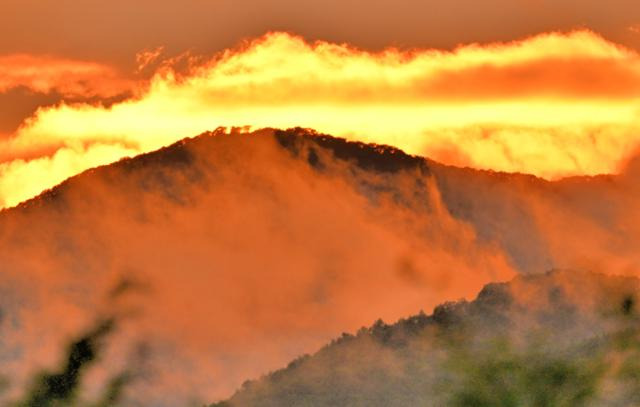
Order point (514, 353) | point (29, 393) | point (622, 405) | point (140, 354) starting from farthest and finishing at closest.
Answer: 1. point (622, 405)
2. point (514, 353)
3. point (29, 393)
4. point (140, 354)

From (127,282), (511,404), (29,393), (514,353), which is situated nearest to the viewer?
(127,282)

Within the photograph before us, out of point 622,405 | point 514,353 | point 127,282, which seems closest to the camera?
point 127,282

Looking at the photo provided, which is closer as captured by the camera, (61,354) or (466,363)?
(61,354)

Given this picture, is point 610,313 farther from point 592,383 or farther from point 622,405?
point 622,405

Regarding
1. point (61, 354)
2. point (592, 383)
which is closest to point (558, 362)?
point (592, 383)

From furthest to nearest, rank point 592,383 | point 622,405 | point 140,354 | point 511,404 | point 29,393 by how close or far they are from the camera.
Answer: point 622,405
point 592,383
point 511,404
point 29,393
point 140,354

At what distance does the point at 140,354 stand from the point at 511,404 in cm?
1615

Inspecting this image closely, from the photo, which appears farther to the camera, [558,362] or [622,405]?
[622,405]

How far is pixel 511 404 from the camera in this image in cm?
4506

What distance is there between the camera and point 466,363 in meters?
54.2

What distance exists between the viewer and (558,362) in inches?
1935

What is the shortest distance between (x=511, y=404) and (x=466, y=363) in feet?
30.2

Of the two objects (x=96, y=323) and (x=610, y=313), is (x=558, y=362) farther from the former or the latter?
(x=96, y=323)

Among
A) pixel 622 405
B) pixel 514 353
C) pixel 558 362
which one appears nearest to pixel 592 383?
pixel 558 362
